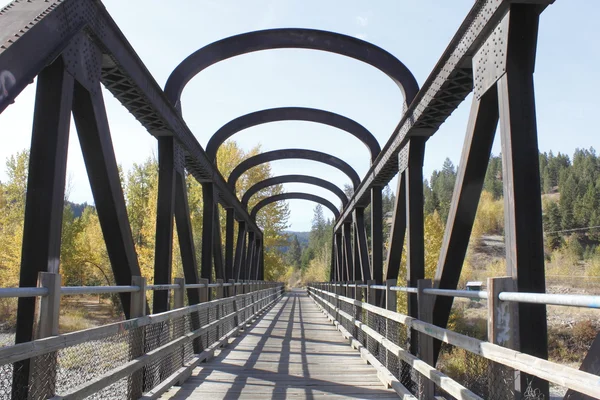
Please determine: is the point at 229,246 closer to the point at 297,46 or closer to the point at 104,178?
the point at 297,46

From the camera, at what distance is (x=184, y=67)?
7.27m

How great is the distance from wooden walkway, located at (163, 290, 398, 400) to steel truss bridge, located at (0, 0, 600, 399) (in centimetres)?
4

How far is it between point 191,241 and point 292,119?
5261 millimetres

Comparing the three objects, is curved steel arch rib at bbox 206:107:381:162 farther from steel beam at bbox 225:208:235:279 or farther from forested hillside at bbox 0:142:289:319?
forested hillside at bbox 0:142:289:319

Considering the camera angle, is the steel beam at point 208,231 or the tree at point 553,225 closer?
the steel beam at point 208,231

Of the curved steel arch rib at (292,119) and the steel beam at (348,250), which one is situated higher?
the curved steel arch rib at (292,119)

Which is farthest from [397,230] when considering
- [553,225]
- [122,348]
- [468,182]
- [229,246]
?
[553,225]

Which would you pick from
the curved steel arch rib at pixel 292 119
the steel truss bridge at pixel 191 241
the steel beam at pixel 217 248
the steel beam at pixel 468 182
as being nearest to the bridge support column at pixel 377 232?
the curved steel arch rib at pixel 292 119

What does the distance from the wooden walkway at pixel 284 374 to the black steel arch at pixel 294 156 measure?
6000 mm

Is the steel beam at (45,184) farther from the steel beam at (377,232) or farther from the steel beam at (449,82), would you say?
the steel beam at (377,232)

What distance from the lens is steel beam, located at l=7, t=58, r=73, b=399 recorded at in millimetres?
3363

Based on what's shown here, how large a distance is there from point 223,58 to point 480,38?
443 centimetres

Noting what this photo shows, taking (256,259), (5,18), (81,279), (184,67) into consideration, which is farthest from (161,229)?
(81,279)

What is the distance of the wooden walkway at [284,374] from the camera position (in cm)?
505
